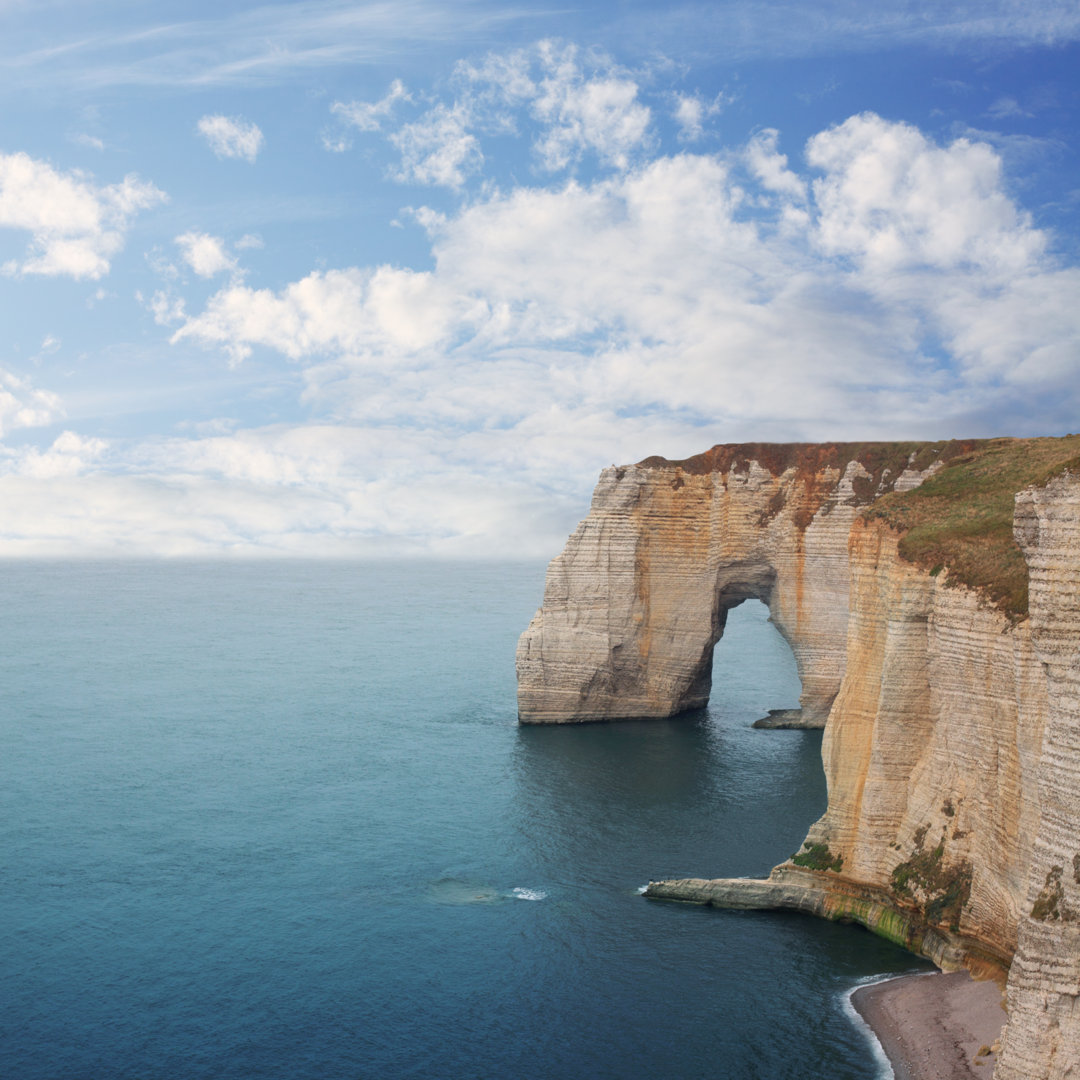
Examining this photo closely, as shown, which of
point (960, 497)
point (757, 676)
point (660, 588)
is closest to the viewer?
point (960, 497)

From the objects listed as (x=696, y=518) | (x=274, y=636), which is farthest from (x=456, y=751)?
(x=274, y=636)

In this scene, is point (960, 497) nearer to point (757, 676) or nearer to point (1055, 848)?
point (1055, 848)

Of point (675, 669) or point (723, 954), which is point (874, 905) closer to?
point (723, 954)

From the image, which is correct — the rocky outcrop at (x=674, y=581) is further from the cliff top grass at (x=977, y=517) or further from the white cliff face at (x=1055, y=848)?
the white cliff face at (x=1055, y=848)

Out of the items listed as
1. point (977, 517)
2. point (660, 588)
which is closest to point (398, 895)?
point (977, 517)

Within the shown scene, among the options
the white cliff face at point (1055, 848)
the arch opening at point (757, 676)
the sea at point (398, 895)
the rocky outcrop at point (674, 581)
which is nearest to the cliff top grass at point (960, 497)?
the rocky outcrop at point (674, 581)

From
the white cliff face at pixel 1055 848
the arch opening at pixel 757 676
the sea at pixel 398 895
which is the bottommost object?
the sea at pixel 398 895
